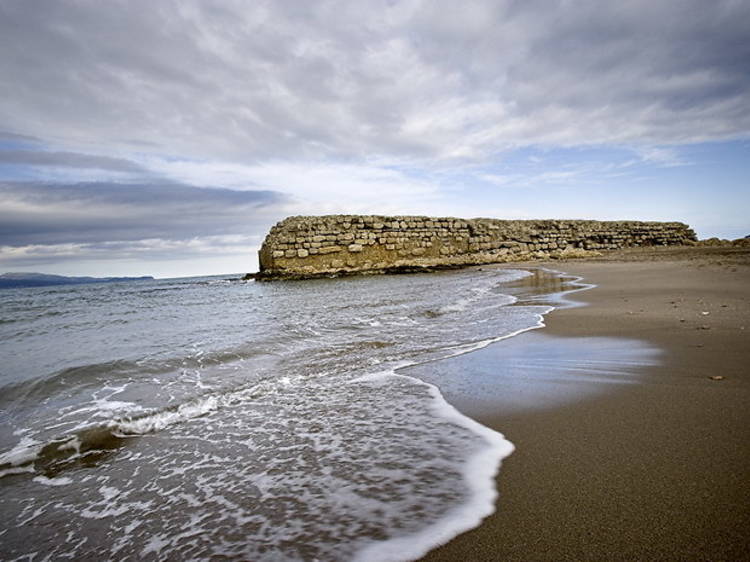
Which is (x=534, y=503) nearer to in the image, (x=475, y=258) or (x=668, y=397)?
(x=668, y=397)

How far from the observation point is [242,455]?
2.08 m

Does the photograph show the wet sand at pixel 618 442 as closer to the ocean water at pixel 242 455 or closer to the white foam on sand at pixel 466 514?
the white foam on sand at pixel 466 514

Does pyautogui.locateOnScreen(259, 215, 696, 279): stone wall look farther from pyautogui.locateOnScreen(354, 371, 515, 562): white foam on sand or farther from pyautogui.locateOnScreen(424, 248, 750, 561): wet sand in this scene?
pyautogui.locateOnScreen(354, 371, 515, 562): white foam on sand

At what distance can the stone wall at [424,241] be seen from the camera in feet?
80.7

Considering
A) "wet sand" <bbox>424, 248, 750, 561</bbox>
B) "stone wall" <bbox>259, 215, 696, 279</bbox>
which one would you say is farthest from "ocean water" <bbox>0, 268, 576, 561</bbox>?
"stone wall" <bbox>259, 215, 696, 279</bbox>

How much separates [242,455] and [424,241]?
26018mm

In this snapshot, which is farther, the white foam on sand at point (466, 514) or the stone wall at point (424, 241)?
the stone wall at point (424, 241)

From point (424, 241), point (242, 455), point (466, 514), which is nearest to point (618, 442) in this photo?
point (466, 514)

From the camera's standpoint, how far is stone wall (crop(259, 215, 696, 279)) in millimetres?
24609

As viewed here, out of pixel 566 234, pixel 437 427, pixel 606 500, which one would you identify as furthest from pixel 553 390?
pixel 566 234

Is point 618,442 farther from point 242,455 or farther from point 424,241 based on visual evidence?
point 424,241

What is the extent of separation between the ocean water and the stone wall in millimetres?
19743

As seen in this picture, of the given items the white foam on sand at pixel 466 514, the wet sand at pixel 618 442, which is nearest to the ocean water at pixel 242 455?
the white foam on sand at pixel 466 514

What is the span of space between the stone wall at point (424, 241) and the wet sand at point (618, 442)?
20.5 metres
